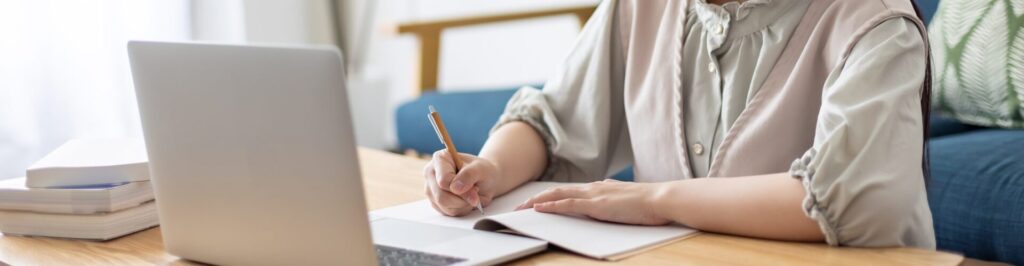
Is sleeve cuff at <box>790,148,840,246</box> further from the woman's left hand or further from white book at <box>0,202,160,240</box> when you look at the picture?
white book at <box>0,202,160,240</box>

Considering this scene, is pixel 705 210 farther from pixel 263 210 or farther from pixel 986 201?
pixel 986 201

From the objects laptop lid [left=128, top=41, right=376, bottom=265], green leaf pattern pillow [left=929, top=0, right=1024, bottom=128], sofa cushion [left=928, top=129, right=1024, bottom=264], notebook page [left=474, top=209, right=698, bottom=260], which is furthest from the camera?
green leaf pattern pillow [left=929, top=0, right=1024, bottom=128]

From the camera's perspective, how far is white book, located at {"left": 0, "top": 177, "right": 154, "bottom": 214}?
985mm

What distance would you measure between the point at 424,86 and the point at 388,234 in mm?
1695

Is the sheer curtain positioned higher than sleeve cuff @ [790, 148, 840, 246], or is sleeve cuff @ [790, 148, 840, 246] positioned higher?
sleeve cuff @ [790, 148, 840, 246]

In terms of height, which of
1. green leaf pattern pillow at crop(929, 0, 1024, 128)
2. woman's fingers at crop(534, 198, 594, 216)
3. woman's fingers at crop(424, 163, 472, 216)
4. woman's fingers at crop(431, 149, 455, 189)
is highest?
woman's fingers at crop(431, 149, 455, 189)

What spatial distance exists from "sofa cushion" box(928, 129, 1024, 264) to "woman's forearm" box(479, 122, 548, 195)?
0.54m

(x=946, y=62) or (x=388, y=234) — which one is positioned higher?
(x=388, y=234)

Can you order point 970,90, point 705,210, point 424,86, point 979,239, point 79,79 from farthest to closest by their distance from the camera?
1. point 79,79
2. point 424,86
3. point 970,90
4. point 979,239
5. point 705,210

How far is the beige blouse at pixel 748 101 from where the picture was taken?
32.8 inches

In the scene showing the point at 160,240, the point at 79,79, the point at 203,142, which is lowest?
the point at 79,79

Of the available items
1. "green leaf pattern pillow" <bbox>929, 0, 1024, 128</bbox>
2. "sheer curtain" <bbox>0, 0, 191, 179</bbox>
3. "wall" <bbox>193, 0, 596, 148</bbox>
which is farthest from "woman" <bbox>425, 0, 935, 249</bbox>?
"sheer curtain" <bbox>0, 0, 191, 179</bbox>

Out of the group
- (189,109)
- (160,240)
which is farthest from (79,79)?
(189,109)

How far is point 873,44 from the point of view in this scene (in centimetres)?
93
